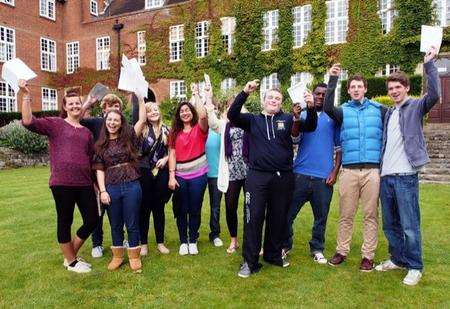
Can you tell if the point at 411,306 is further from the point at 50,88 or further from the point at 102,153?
the point at 50,88

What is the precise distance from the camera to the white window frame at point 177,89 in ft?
91.8

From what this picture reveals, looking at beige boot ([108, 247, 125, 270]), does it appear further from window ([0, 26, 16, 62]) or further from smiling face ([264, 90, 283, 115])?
window ([0, 26, 16, 62])

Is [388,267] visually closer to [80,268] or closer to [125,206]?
[125,206]

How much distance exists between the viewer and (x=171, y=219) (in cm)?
816

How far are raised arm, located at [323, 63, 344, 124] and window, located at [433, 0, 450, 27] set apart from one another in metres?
18.1

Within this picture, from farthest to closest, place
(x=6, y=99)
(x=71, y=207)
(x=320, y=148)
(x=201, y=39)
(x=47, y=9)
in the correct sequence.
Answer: (x=47, y=9) < (x=6, y=99) < (x=201, y=39) < (x=320, y=148) < (x=71, y=207)

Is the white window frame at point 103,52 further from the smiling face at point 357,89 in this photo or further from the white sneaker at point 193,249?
the smiling face at point 357,89

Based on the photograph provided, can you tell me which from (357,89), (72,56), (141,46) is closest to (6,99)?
(72,56)

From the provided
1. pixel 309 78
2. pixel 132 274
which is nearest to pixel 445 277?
pixel 132 274

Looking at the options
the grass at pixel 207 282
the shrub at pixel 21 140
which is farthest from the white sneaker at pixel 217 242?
the shrub at pixel 21 140

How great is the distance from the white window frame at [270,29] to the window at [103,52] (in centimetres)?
1201

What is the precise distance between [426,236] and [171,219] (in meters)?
4.41

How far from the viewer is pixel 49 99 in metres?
30.8

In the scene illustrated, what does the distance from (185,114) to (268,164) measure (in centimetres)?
138
